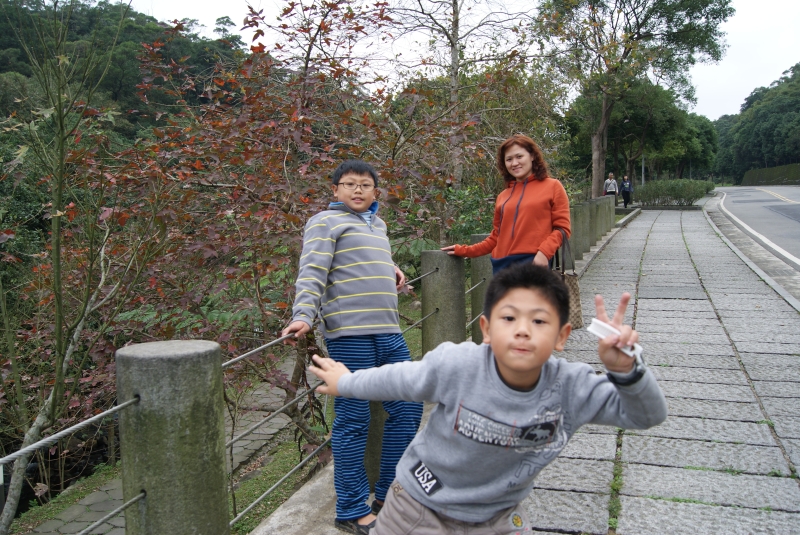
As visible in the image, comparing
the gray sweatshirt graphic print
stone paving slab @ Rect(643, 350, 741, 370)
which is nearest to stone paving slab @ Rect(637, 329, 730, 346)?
stone paving slab @ Rect(643, 350, 741, 370)

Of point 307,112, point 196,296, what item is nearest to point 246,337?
point 196,296

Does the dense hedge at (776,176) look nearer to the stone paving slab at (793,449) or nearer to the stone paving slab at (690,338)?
the stone paving slab at (690,338)

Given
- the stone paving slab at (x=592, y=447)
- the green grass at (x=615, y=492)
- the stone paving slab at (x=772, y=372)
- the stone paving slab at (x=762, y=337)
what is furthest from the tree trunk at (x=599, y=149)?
the green grass at (x=615, y=492)

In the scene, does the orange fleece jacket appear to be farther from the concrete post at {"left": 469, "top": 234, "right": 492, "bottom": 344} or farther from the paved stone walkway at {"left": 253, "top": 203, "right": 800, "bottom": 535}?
the paved stone walkway at {"left": 253, "top": 203, "right": 800, "bottom": 535}

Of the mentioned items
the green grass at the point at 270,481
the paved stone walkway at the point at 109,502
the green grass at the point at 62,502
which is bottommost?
the green grass at the point at 62,502

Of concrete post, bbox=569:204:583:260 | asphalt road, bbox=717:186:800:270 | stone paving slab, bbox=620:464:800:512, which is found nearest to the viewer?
stone paving slab, bbox=620:464:800:512

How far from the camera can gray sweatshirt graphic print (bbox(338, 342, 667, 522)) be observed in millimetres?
1722

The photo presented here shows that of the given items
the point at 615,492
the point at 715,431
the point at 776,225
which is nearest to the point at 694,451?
the point at 715,431

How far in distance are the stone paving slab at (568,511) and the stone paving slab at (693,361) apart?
2419 millimetres

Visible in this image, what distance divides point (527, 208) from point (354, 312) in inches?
75.7

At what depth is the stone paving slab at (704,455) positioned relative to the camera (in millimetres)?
3254

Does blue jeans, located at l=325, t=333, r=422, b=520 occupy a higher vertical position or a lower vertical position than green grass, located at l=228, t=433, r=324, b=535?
higher

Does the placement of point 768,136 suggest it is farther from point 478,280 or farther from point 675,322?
point 478,280

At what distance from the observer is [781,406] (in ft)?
13.4
